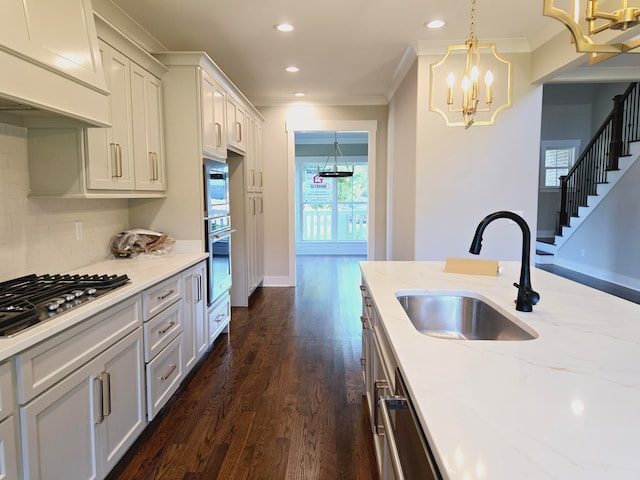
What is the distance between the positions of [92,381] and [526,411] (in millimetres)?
1640

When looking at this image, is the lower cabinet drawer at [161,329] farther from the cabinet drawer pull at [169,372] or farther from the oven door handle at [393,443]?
the oven door handle at [393,443]

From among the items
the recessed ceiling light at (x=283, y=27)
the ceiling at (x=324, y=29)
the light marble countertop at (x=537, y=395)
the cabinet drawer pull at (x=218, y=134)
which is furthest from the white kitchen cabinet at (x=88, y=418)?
the recessed ceiling light at (x=283, y=27)

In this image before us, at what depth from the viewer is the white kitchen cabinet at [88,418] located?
138 centimetres

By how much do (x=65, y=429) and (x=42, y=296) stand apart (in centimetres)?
54

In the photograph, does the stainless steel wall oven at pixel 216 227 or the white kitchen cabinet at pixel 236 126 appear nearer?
the stainless steel wall oven at pixel 216 227

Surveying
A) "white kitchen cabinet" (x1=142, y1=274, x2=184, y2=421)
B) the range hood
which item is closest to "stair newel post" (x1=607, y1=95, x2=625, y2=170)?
"white kitchen cabinet" (x1=142, y1=274, x2=184, y2=421)

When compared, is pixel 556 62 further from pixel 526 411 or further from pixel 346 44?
pixel 526 411

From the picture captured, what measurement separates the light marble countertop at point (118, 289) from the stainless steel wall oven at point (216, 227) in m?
0.31

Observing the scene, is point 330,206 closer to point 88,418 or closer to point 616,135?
point 616,135

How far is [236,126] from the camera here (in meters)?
4.30

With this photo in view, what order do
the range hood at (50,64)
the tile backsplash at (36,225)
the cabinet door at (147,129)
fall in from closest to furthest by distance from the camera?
the range hood at (50,64) < the tile backsplash at (36,225) < the cabinet door at (147,129)

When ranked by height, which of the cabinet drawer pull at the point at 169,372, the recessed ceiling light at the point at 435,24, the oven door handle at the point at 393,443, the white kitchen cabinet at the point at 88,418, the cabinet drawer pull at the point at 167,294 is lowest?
the cabinet drawer pull at the point at 169,372

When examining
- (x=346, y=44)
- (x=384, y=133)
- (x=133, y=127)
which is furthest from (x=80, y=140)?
(x=384, y=133)

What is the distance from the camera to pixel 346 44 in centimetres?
378
